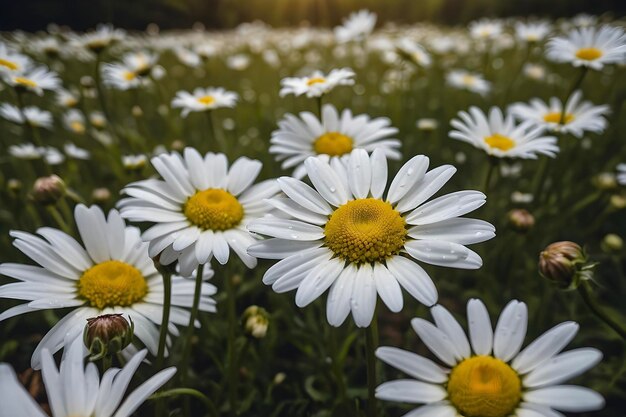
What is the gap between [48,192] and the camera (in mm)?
1376

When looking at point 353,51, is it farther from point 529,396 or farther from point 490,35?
point 529,396

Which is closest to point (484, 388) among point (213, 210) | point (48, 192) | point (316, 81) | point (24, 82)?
point (213, 210)

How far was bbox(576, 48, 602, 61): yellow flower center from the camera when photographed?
1.69 meters

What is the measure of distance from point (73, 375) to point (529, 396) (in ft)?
2.10

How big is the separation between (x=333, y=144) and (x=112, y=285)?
29.7 inches

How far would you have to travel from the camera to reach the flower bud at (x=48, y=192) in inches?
53.9

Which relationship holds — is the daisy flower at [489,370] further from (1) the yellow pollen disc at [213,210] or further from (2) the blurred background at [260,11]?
(2) the blurred background at [260,11]

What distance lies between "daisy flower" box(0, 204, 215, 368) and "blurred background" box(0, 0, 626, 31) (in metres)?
9.45

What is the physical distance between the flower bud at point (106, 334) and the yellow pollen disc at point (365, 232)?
384 millimetres

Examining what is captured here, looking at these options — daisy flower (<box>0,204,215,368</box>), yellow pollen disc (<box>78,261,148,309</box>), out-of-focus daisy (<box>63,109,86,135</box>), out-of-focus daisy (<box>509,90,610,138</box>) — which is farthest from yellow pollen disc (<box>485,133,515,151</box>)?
out-of-focus daisy (<box>63,109,86,135</box>)

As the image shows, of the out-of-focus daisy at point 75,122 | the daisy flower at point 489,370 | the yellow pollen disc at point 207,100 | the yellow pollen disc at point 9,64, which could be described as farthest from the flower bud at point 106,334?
the out-of-focus daisy at point 75,122

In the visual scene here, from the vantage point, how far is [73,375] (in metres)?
0.66

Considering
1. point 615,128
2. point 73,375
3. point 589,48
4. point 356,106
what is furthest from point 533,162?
point 73,375

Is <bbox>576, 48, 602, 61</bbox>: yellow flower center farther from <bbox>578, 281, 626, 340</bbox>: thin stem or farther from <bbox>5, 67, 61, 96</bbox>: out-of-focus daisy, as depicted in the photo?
Result: <bbox>5, 67, 61, 96</bbox>: out-of-focus daisy
